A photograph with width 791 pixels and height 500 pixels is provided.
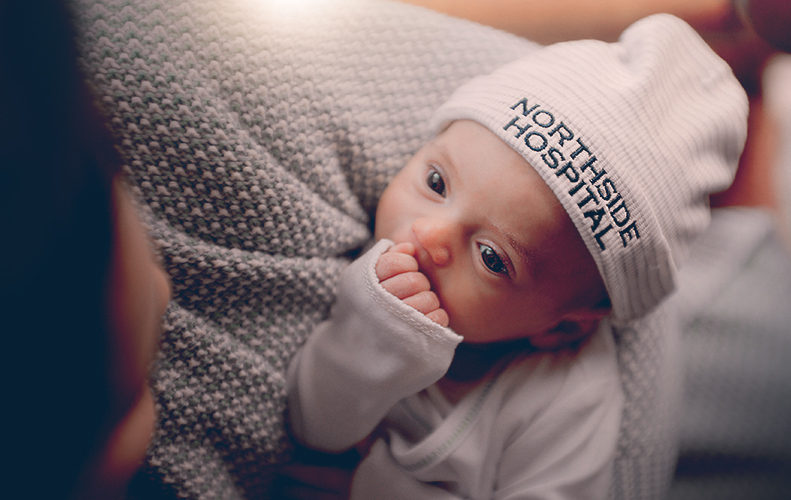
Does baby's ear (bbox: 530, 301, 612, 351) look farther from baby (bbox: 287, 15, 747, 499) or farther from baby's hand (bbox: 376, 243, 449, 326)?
baby's hand (bbox: 376, 243, 449, 326)

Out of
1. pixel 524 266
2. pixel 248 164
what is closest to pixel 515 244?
pixel 524 266

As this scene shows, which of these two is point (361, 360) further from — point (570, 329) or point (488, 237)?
point (570, 329)

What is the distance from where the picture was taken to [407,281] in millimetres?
667

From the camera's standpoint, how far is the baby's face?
0.65 meters

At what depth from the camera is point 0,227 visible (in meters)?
0.25

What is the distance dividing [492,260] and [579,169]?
0.56ft

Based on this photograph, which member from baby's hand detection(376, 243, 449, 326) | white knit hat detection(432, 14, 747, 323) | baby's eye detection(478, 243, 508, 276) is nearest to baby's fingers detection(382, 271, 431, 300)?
baby's hand detection(376, 243, 449, 326)

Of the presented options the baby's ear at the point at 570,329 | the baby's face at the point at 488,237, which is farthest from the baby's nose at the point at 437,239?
the baby's ear at the point at 570,329

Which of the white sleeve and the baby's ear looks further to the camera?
the baby's ear

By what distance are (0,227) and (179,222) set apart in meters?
0.35

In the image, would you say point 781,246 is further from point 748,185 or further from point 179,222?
point 179,222

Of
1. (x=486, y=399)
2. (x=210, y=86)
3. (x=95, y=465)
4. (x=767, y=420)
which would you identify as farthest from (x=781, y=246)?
(x=95, y=465)

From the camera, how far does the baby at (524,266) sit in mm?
648

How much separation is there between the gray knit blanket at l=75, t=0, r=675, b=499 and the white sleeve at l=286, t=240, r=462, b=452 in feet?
0.12
